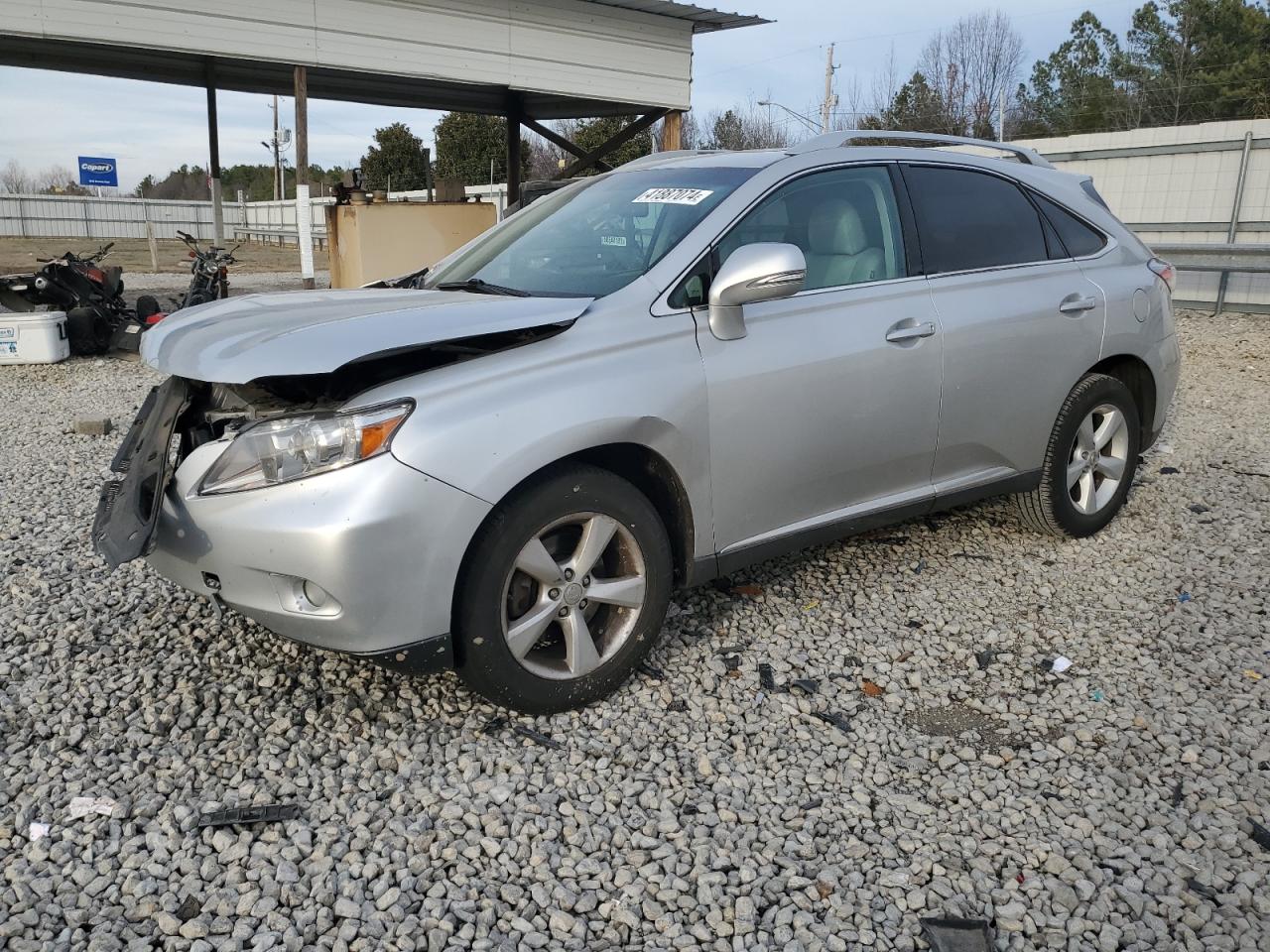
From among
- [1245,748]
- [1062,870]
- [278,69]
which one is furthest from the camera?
[278,69]

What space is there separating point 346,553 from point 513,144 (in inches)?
585

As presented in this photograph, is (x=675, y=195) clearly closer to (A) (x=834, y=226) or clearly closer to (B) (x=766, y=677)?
(A) (x=834, y=226)

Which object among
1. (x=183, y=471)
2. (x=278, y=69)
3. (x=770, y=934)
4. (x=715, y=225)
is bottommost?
(x=770, y=934)

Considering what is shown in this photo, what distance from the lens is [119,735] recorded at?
317 cm

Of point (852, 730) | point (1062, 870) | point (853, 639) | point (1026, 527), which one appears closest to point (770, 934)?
point (1062, 870)

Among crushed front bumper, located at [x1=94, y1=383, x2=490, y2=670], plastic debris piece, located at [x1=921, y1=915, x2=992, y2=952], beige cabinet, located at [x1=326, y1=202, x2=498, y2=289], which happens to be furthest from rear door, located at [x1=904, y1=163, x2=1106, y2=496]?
beige cabinet, located at [x1=326, y1=202, x2=498, y2=289]

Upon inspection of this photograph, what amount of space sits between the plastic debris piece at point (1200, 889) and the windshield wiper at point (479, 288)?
267cm

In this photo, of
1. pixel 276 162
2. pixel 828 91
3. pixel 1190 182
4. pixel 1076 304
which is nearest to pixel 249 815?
pixel 1076 304

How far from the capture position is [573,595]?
125 inches

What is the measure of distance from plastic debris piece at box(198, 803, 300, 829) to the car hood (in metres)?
1.18

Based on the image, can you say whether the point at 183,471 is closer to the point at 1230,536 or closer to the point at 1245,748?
the point at 1245,748

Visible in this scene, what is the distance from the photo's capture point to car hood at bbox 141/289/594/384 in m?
2.80

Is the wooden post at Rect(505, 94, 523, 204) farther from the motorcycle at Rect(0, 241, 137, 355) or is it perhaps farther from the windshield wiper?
the windshield wiper

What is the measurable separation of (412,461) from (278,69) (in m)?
13.2
